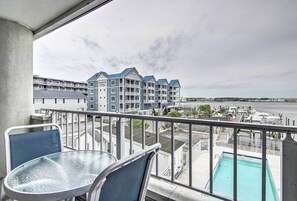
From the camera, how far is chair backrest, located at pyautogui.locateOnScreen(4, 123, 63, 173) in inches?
48.2

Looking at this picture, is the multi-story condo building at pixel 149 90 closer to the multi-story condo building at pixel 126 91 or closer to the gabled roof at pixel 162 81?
the multi-story condo building at pixel 126 91

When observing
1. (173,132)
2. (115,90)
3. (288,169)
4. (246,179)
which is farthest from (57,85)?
(288,169)

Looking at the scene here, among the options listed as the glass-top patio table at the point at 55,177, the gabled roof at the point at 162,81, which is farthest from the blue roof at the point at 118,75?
the glass-top patio table at the point at 55,177

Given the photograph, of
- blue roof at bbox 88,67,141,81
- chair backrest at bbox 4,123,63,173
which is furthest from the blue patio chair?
blue roof at bbox 88,67,141,81

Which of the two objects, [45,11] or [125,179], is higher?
[45,11]

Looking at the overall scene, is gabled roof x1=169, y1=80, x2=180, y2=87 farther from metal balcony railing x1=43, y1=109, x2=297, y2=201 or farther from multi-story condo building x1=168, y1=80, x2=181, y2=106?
metal balcony railing x1=43, y1=109, x2=297, y2=201

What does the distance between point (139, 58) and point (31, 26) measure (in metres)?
3.41

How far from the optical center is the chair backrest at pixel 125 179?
0.57m

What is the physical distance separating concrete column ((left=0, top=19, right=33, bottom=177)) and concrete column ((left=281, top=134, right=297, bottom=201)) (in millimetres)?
3443

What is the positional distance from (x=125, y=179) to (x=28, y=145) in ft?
4.00

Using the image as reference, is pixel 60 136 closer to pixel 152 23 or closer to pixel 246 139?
pixel 246 139

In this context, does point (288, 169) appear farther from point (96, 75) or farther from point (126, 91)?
point (96, 75)

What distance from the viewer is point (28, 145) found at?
134cm

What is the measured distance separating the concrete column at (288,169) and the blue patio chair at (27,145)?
1973mm
